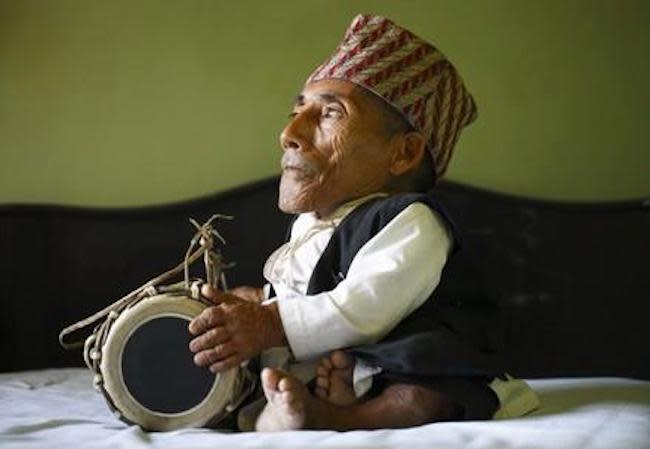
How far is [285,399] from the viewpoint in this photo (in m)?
0.88

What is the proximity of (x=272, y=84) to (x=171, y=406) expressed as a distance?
108 centimetres

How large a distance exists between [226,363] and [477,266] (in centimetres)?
58

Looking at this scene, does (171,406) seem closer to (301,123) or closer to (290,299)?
(290,299)

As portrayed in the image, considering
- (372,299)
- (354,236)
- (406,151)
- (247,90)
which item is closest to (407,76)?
(406,151)

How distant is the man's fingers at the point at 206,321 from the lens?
92 cm

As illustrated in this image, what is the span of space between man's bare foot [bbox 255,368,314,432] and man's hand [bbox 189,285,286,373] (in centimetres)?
4

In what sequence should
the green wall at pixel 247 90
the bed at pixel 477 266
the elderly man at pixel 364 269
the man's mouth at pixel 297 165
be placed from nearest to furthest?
the elderly man at pixel 364 269 → the man's mouth at pixel 297 165 → the bed at pixel 477 266 → the green wall at pixel 247 90

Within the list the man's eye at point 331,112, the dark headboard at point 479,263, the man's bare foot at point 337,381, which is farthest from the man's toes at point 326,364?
the dark headboard at point 479,263

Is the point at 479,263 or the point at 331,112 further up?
the point at 331,112

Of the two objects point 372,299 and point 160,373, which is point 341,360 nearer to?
point 372,299

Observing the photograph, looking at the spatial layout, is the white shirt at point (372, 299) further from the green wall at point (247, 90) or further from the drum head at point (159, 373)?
the green wall at point (247, 90)

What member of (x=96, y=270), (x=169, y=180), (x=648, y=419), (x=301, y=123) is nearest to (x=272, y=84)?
(x=169, y=180)

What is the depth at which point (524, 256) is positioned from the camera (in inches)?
67.9

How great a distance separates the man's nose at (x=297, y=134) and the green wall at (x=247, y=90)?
29.3 inches
